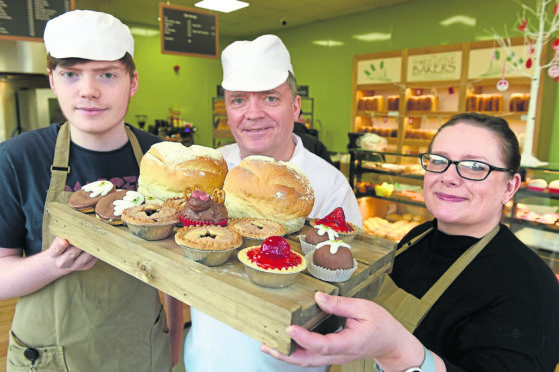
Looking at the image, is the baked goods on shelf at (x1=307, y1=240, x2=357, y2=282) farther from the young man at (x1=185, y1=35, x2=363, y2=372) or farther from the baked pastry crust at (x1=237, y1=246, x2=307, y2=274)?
the young man at (x1=185, y1=35, x2=363, y2=372)

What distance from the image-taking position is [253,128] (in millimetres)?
1422

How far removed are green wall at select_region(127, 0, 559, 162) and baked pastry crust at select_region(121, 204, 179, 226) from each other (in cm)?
677

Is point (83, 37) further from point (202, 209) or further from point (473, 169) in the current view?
point (473, 169)

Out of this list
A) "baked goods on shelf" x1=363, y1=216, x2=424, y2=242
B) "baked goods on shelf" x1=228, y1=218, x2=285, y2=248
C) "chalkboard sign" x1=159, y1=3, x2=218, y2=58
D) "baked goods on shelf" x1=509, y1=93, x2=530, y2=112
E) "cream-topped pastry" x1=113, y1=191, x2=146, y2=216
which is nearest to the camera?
"baked goods on shelf" x1=228, y1=218, x2=285, y2=248

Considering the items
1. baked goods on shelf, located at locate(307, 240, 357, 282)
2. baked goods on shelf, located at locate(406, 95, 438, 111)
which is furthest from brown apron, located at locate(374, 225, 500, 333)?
baked goods on shelf, located at locate(406, 95, 438, 111)

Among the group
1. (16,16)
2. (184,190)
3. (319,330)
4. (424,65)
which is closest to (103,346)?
(184,190)

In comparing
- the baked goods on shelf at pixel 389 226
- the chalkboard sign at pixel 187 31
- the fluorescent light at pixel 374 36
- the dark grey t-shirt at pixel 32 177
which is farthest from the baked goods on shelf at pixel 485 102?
the dark grey t-shirt at pixel 32 177

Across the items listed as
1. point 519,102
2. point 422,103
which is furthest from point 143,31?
point 519,102

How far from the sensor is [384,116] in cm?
812

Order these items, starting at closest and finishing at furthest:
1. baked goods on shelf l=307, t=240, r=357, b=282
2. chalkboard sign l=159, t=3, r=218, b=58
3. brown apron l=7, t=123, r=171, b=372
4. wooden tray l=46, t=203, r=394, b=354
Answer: wooden tray l=46, t=203, r=394, b=354, baked goods on shelf l=307, t=240, r=357, b=282, brown apron l=7, t=123, r=171, b=372, chalkboard sign l=159, t=3, r=218, b=58

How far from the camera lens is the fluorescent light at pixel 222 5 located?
7358mm

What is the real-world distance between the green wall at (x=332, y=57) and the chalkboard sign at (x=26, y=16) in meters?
6.12

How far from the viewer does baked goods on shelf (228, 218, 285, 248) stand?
3.04ft

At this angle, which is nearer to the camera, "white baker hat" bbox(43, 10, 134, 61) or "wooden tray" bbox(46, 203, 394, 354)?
"wooden tray" bbox(46, 203, 394, 354)
